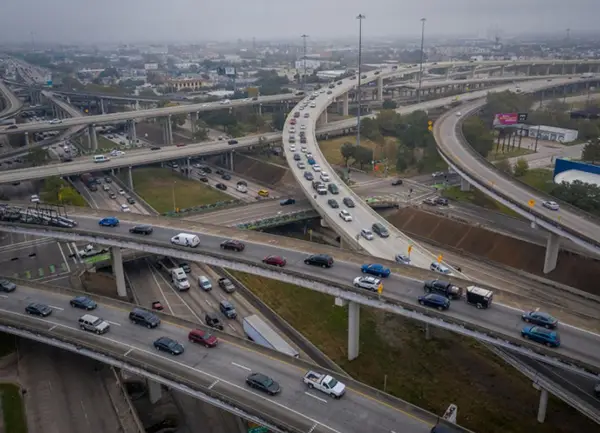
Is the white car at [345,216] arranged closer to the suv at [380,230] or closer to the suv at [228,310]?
the suv at [380,230]

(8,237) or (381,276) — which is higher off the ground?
(381,276)

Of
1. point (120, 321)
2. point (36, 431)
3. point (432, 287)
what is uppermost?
point (432, 287)

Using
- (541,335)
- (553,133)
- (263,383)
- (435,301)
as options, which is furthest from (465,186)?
(263,383)

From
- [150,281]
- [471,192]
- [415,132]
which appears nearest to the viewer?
[150,281]

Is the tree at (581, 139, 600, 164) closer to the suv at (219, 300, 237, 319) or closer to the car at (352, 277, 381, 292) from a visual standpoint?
the car at (352, 277, 381, 292)

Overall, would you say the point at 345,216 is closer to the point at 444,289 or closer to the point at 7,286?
the point at 444,289

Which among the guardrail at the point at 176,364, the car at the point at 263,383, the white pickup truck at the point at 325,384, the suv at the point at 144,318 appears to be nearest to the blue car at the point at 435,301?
the guardrail at the point at 176,364

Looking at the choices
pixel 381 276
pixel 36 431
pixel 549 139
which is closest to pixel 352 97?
pixel 549 139

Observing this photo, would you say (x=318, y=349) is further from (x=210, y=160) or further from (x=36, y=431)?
(x=210, y=160)
